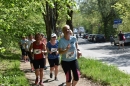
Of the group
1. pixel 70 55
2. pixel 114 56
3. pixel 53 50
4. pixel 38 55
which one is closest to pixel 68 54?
pixel 70 55

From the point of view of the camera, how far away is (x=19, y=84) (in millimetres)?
8578

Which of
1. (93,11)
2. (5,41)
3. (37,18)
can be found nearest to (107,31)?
(93,11)

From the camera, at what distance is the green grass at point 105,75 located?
8545 mm

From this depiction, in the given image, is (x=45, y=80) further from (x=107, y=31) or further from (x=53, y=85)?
(x=107, y=31)

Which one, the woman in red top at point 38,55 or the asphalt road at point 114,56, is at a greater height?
the woman in red top at point 38,55

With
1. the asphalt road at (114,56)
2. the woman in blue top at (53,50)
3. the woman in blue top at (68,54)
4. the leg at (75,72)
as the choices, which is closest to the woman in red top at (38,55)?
the woman in blue top at (53,50)

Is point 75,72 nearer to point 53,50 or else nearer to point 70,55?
point 70,55

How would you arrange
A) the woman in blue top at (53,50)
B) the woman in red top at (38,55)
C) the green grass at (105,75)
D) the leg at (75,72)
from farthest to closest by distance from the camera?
the woman in blue top at (53,50), the woman in red top at (38,55), the green grass at (105,75), the leg at (75,72)

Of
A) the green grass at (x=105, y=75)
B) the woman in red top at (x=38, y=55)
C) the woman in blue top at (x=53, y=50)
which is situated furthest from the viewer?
the woman in blue top at (x=53, y=50)

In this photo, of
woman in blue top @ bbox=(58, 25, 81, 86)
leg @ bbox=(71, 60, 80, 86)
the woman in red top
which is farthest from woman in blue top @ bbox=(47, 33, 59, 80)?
leg @ bbox=(71, 60, 80, 86)

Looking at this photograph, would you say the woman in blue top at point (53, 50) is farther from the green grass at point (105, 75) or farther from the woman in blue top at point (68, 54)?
the woman in blue top at point (68, 54)

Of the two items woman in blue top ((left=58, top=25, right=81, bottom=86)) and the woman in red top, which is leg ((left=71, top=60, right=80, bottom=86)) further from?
the woman in red top

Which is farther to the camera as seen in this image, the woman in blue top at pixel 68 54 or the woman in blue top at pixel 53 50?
the woman in blue top at pixel 53 50

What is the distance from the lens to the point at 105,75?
9.83 meters
